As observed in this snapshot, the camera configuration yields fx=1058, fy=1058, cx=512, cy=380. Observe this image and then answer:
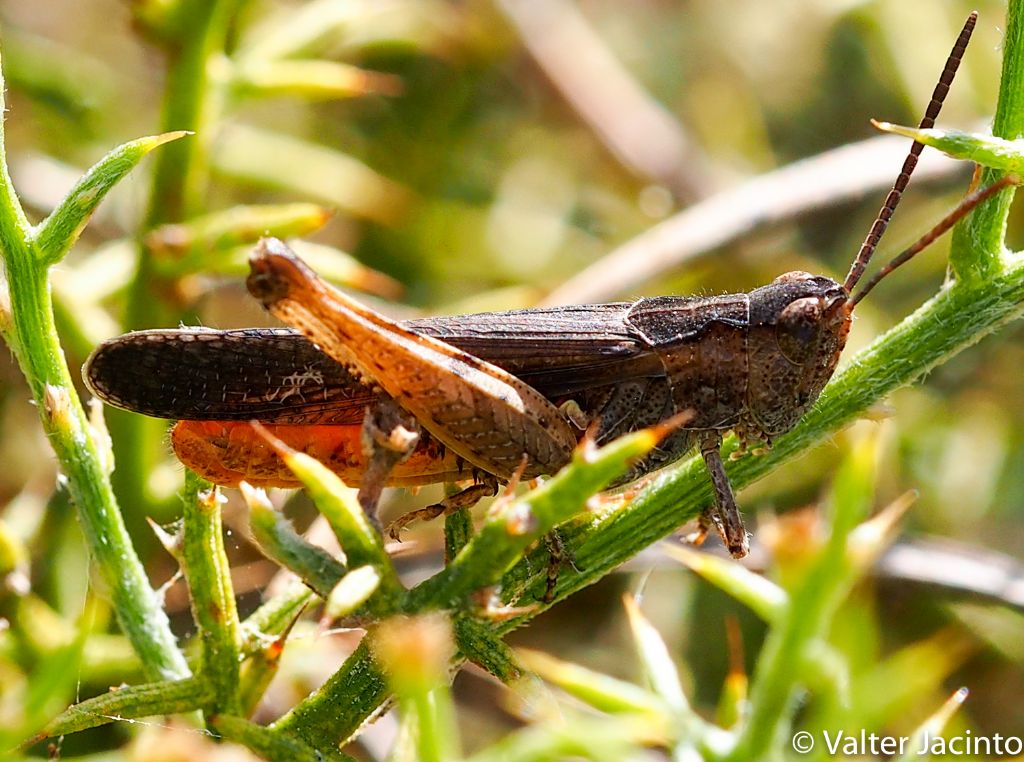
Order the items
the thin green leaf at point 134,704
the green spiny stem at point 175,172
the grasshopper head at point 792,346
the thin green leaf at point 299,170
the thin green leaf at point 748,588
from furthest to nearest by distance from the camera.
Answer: the thin green leaf at point 299,170, the green spiny stem at point 175,172, the grasshopper head at point 792,346, the thin green leaf at point 134,704, the thin green leaf at point 748,588

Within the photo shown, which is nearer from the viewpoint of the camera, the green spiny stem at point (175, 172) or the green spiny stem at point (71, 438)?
the green spiny stem at point (71, 438)

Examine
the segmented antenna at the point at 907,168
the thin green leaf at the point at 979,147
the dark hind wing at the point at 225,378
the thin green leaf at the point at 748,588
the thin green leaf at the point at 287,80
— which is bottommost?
the thin green leaf at the point at 748,588

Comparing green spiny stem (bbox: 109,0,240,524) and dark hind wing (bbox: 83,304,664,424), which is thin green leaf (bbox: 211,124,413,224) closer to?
green spiny stem (bbox: 109,0,240,524)

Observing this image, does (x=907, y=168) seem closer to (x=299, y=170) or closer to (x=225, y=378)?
(x=225, y=378)

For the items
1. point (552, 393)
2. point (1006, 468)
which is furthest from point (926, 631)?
point (552, 393)

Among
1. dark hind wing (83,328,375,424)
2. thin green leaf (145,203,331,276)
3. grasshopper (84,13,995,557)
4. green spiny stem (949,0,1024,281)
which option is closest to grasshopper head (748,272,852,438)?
grasshopper (84,13,995,557)

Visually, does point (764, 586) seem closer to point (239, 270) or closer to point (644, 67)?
point (239, 270)

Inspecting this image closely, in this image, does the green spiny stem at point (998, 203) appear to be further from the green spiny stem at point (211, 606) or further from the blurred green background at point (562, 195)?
the green spiny stem at point (211, 606)

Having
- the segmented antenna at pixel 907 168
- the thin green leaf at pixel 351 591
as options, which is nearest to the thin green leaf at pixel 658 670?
the thin green leaf at pixel 351 591
